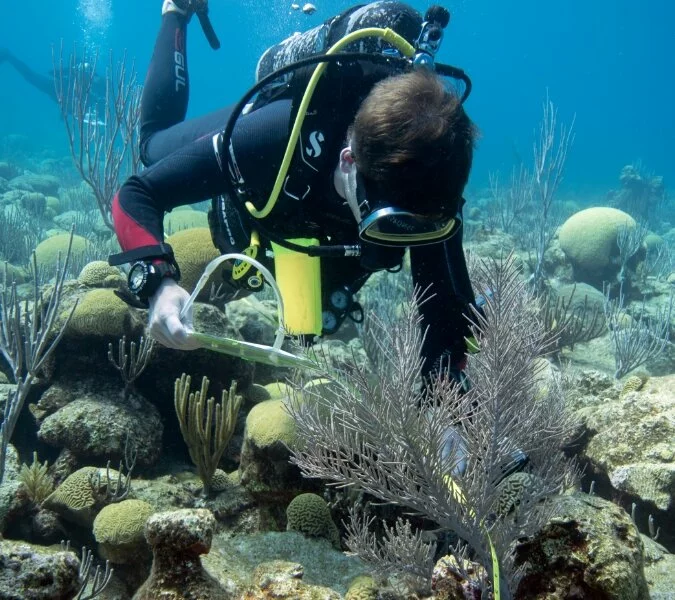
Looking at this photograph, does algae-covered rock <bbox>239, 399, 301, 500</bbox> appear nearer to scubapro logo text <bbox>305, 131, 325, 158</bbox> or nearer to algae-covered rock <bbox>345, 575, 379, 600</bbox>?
algae-covered rock <bbox>345, 575, 379, 600</bbox>

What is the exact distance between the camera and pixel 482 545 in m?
1.99

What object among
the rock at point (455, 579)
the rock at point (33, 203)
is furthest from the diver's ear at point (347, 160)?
the rock at point (33, 203)

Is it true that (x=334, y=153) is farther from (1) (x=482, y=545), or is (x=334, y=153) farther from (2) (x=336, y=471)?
(1) (x=482, y=545)

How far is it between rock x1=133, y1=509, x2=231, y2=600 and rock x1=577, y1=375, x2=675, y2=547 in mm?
2877

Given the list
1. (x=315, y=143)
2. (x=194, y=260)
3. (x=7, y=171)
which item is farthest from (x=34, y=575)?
(x=7, y=171)

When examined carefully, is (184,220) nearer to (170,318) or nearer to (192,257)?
(192,257)

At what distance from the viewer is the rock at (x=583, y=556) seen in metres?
1.89

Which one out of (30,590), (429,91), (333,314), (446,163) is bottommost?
(30,590)

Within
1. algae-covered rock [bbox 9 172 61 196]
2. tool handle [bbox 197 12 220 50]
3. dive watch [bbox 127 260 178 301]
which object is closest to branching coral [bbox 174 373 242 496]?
dive watch [bbox 127 260 178 301]

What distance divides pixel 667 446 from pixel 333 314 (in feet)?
8.43

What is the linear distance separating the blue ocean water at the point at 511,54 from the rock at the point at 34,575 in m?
80.3

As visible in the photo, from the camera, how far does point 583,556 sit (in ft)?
6.42

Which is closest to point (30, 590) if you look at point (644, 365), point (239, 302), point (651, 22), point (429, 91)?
point (429, 91)

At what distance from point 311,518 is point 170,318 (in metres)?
1.54
